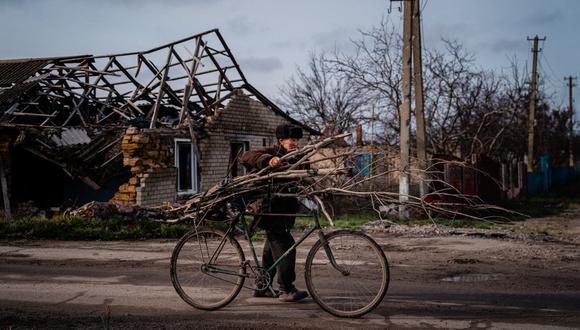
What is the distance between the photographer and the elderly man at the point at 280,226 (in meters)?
5.02

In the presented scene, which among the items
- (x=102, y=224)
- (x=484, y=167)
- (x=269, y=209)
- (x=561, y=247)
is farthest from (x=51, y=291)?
(x=484, y=167)

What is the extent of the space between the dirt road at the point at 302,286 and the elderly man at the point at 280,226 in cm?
16

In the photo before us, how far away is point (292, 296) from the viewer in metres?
5.11

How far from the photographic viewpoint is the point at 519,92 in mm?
27719

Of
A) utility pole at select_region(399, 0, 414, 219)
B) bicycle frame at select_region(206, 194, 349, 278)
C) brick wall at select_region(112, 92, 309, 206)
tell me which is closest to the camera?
bicycle frame at select_region(206, 194, 349, 278)

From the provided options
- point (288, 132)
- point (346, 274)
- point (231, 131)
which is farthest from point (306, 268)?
point (231, 131)

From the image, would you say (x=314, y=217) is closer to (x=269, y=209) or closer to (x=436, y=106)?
(x=269, y=209)

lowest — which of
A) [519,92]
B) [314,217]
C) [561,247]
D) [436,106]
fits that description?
[561,247]

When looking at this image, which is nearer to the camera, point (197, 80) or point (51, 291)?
point (51, 291)

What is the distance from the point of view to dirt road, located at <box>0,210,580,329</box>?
4.54 meters

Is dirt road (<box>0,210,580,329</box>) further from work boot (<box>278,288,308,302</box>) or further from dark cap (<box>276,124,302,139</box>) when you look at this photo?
dark cap (<box>276,124,302,139</box>)

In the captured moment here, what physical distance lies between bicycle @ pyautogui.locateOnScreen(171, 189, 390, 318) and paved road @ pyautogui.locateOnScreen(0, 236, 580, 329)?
15cm

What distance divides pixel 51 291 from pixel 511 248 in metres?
7.17

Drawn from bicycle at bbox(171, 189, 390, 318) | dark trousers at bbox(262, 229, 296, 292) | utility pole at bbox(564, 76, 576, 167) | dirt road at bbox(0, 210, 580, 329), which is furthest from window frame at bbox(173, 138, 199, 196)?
utility pole at bbox(564, 76, 576, 167)
